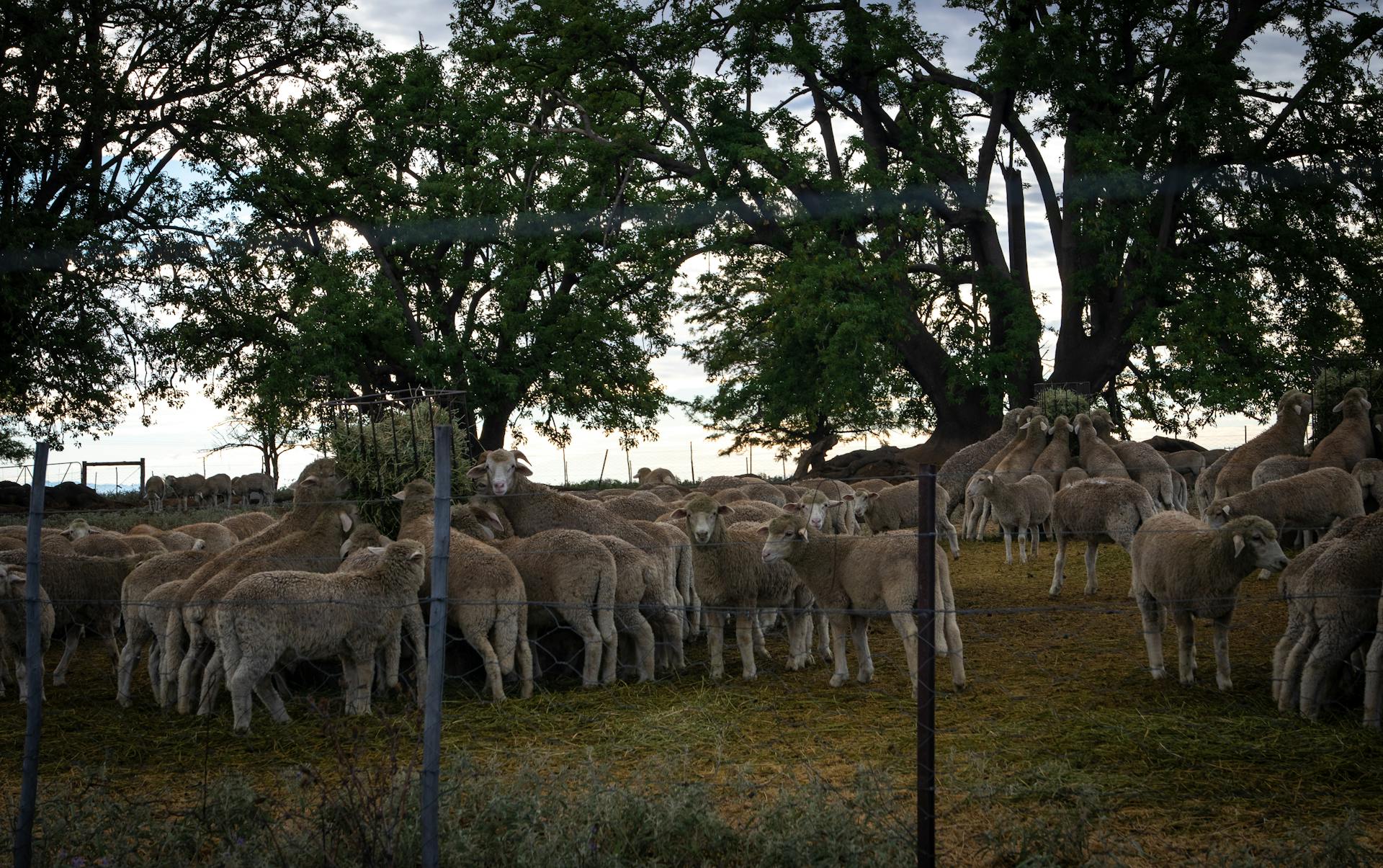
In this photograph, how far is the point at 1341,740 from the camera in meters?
6.70

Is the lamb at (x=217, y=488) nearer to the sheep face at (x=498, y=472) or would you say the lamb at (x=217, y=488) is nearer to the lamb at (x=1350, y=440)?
the sheep face at (x=498, y=472)

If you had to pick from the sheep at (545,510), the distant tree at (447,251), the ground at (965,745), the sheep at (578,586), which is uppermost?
the distant tree at (447,251)

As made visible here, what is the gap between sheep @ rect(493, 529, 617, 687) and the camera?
8.96m

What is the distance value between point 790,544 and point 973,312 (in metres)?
21.1

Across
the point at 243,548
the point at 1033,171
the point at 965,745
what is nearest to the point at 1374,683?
the point at 965,745

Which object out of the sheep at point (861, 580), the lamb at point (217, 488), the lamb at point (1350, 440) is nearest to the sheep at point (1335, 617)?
the sheep at point (861, 580)

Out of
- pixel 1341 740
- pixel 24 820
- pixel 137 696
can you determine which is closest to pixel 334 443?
pixel 137 696

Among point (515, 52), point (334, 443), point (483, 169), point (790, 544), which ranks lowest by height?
point (790, 544)

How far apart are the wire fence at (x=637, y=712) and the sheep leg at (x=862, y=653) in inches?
1.1

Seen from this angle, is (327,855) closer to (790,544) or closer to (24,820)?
(24,820)

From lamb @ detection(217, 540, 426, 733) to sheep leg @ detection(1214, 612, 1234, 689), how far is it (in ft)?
18.0

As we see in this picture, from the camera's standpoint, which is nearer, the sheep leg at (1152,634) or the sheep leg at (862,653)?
the sheep leg at (1152,634)

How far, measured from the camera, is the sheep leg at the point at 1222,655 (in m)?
8.16

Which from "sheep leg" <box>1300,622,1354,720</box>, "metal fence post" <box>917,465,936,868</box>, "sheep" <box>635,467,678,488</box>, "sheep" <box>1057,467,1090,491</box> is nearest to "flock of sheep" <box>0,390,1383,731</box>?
"sheep leg" <box>1300,622,1354,720</box>
